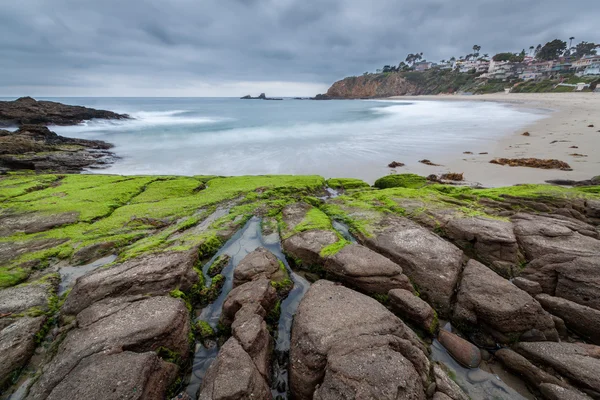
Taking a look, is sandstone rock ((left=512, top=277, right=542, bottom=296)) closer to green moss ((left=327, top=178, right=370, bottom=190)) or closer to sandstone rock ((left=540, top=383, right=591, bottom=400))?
sandstone rock ((left=540, top=383, right=591, bottom=400))

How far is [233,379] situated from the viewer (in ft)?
11.5

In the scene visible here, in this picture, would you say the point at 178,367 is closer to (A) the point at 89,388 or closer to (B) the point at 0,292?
(A) the point at 89,388

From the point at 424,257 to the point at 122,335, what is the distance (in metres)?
6.17

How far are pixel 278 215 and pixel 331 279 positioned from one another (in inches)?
150

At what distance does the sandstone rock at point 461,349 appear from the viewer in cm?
437

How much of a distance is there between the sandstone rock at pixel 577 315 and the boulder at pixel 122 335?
22.4 ft

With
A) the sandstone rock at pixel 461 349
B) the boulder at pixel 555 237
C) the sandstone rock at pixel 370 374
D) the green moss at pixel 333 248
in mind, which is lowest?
the sandstone rock at pixel 461 349

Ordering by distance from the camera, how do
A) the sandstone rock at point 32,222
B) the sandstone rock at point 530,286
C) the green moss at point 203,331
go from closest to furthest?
the green moss at point 203,331 → the sandstone rock at point 530,286 → the sandstone rock at point 32,222

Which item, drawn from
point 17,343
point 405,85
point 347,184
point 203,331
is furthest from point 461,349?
point 405,85

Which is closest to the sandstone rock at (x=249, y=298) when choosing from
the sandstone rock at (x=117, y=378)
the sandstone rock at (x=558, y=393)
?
the sandstone rock at (x=117, y=378)

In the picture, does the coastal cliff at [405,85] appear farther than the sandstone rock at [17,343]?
Yes

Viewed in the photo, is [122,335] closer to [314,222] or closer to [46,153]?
[314,222]

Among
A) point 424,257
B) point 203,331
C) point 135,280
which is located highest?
point 135,280

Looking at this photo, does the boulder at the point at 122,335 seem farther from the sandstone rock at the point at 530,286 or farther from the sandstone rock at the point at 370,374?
the sandstone rock at the point at 530,286
